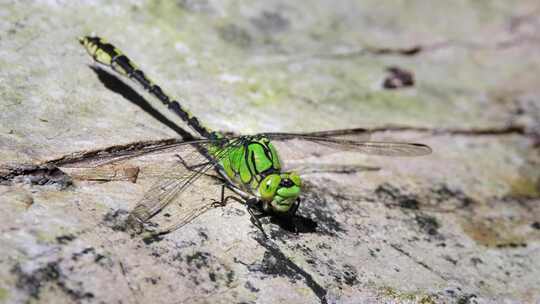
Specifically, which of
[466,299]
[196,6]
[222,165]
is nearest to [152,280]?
[222,165]

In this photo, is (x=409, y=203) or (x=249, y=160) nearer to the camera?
(x=249, y=160)

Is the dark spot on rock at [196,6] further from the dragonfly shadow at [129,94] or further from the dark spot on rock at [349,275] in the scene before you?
the dark spot on rock at [349,275]

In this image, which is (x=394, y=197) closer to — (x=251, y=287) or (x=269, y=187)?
(x=269, y=187)

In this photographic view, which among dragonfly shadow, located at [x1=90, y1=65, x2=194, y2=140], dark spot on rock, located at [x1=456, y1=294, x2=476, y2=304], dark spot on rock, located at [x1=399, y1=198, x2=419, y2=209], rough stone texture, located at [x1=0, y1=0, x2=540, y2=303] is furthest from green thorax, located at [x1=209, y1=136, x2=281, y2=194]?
dark spot on rock, located at [x1=456, y1=294, x2=476, y2=304]

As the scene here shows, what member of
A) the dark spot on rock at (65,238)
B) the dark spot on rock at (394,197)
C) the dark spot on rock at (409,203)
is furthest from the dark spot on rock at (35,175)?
the dark spot on rock at (409,203)

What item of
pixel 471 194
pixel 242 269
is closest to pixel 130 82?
pixel 242 269

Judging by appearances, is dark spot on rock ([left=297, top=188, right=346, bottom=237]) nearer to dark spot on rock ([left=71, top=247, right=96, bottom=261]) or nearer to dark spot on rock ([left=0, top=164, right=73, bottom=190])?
dark spot on rock ([left=71, top=247, right=96, bottom=261])

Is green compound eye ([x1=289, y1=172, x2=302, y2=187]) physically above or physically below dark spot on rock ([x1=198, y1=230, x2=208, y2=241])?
above
